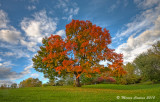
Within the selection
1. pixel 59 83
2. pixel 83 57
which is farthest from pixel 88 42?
pixel 59 83

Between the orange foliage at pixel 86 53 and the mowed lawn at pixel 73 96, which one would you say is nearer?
the mowed lawn at pixel 73 96

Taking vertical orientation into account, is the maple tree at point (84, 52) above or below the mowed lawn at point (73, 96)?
above

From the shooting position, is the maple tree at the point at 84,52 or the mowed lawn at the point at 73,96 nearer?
the mowed lawn at the point at 73,96

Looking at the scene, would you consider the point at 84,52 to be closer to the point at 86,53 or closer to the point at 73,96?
the point at 86,53

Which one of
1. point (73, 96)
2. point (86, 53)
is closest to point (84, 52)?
point (86, 53)

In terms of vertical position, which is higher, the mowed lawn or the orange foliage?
the orange foliage

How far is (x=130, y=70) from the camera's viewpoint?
156 feet

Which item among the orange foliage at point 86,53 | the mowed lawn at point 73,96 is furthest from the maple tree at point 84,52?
the mowed lawn at point 73,96

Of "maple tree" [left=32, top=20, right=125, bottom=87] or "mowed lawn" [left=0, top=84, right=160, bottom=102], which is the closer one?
"mowed lawn" [left=0, top=84, right=160, bottom=102]

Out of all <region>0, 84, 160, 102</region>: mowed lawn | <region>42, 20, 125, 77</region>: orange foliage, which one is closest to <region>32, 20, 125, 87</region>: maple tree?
<region>42, 20, 125, 77</region>: orange foliage

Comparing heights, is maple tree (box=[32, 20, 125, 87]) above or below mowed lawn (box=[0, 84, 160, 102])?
above

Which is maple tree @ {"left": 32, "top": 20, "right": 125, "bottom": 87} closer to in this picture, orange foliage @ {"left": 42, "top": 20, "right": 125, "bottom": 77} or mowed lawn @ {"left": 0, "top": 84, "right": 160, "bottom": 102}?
orange foliage @ {"left": 42, "top": 20, "right": 125, "bottom": 77}

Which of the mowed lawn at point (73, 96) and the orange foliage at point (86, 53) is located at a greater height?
the orange foliage at point (86, 53)

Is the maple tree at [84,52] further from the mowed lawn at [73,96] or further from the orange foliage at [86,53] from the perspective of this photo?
the mowed lawn at [73,96]
